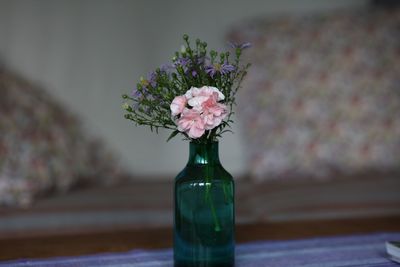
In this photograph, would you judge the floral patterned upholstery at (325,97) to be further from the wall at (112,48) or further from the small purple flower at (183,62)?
the small purple flower at (183,62)

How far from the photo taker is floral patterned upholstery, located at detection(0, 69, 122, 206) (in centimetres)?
151

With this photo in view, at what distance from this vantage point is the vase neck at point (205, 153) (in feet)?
2.80

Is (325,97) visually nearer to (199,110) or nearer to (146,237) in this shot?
(146,237)

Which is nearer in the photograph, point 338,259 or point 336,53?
point 338,259

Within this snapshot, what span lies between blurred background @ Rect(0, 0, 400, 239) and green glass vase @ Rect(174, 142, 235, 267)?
2.69ft

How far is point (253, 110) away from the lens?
2.15 metres

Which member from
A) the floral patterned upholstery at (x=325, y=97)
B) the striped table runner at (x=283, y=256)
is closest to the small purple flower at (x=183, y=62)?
the striped table runner at (x=283, y=256)

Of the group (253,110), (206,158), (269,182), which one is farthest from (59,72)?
(206,158)

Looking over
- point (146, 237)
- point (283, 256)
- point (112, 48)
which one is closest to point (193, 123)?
point (283, 256)

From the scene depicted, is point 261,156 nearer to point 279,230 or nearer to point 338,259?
point 279,230

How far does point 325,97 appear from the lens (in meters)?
2.05

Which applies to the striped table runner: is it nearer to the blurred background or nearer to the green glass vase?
the green glass vase

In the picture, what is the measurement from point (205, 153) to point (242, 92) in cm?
137

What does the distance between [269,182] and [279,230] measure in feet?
2.30
